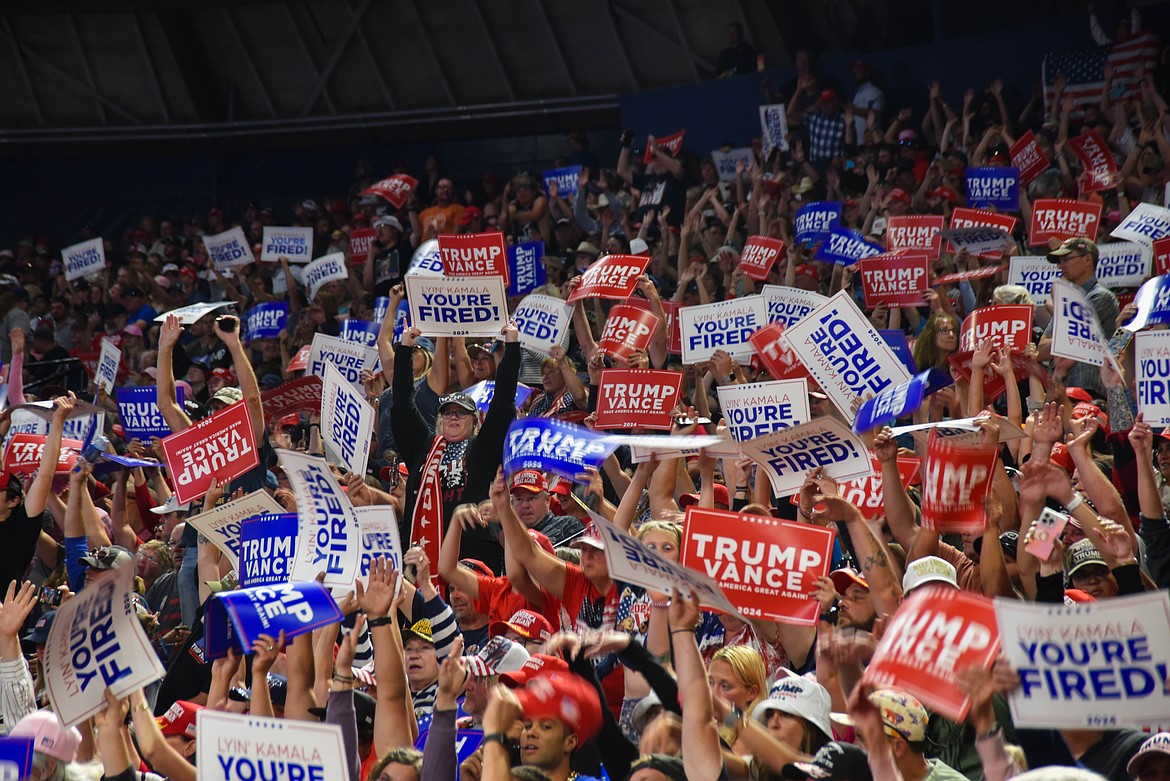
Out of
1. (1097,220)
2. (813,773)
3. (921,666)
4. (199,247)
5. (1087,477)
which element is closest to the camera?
(921,666)

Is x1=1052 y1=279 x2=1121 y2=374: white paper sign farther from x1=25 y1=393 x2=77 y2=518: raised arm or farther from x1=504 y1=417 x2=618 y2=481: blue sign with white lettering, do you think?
x1=25 y1=393 x2=77 y2=518: raised arm

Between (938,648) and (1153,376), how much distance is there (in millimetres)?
3180

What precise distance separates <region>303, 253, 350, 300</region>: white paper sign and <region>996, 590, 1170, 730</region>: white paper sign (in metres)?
9.92

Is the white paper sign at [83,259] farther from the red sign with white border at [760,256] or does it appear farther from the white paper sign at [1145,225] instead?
the white paper sign at [1145,225]

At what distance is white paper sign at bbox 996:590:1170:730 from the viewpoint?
12.5ft

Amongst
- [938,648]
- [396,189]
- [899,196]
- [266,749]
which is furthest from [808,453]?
[396,189]

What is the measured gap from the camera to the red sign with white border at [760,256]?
10492 millimetres

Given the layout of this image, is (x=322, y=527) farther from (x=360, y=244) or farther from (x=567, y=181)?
(x=567, y=181)

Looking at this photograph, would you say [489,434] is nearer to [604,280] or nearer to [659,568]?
[604,280]

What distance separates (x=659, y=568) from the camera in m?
4.80

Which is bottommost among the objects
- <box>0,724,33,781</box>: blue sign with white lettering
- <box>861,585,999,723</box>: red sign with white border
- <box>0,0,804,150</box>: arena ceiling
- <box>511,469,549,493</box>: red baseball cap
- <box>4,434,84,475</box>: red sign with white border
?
<box>4,434,84,475</box>: red sign with white border

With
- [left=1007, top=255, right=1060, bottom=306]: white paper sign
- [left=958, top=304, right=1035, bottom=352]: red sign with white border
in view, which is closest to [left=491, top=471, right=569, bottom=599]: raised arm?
[left=958, top=304, right=1035, bottom=352]: red sign with white border

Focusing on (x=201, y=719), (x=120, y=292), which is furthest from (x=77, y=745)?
(x=120, y=292)

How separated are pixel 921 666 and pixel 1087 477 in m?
2.16
